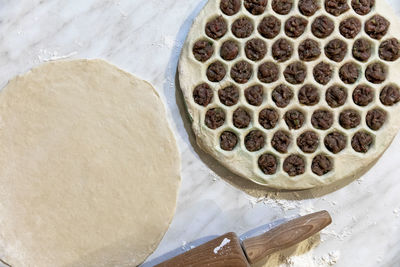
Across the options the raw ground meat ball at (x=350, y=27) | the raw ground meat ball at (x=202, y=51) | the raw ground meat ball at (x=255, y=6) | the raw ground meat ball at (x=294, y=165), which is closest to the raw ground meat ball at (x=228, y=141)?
the raw ground meat ball at (x=294, y=165)

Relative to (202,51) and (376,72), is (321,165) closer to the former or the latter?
(376,72)

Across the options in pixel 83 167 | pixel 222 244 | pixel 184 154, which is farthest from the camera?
pixel 184 154

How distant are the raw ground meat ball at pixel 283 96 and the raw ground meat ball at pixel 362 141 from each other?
328mm

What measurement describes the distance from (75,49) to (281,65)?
93 centimetres

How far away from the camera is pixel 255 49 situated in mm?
1774

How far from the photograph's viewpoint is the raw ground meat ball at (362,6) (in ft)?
5.89

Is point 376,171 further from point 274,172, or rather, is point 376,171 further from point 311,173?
point 274,172

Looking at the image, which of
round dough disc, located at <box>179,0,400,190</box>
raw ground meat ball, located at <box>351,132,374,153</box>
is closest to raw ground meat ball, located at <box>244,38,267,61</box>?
round dough disc, located at <box>179,0,400,190</box>

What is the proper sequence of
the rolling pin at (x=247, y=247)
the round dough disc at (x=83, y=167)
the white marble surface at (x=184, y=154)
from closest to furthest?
1. the rolling pin at (x=247, y=247)
2. the round dough disc at (x=83, y=167)
3. the white marble surface at (x=184, y=154)

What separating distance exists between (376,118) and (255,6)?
0.72m

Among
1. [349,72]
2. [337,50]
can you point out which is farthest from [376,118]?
[337,50]

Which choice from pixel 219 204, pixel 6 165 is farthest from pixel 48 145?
pixel 219 204

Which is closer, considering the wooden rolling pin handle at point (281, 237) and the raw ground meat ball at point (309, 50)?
the wooden rolling pin handle at point (281, 237)

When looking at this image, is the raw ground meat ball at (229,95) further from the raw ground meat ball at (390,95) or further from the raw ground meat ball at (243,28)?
the raw ground meat ball at (390,95)
